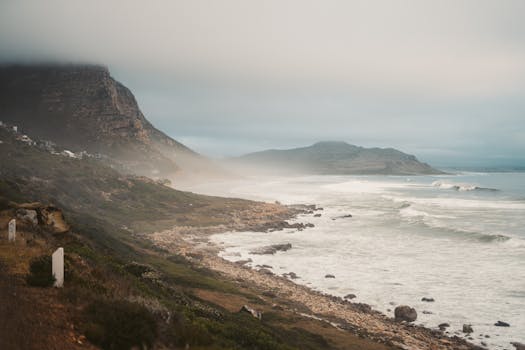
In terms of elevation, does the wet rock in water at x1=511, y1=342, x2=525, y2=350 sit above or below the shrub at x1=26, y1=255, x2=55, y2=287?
below

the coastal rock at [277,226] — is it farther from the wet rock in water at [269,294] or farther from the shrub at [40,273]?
the shrub at [40,273]

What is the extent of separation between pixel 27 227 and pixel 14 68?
7211 inches

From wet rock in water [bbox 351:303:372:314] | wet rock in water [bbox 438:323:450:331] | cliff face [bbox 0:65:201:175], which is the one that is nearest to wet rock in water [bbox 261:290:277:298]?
wet rock in water [bbox 351:303:372:314]

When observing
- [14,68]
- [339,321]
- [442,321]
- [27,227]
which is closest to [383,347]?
[339,321]

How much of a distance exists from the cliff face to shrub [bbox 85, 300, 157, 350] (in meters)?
140

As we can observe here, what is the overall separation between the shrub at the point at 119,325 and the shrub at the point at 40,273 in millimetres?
1810

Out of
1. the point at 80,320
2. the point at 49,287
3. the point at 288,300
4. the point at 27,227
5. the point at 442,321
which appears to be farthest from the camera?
the point at 288,300

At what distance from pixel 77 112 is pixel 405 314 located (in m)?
151

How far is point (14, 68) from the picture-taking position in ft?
554

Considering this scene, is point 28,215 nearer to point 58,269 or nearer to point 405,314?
point 58,269

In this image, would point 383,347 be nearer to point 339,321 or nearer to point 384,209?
point 339,321

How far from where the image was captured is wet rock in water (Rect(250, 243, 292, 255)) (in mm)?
50153

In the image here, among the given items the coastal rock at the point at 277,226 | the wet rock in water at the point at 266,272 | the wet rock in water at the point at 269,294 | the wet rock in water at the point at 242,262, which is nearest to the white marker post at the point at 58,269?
the wet rock in water at the point at 269,294

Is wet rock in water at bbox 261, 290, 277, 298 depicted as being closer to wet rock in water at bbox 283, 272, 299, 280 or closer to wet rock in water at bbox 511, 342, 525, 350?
wet rock in water at bbox 283, 272, 299, 280
